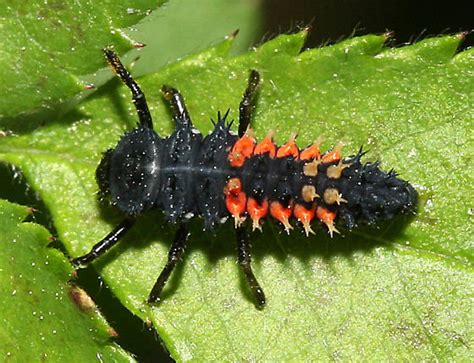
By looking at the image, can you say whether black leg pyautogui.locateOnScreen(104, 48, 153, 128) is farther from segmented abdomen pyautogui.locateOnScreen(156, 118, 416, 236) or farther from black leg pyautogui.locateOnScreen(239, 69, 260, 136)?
black leg pyautogui.locateOnScreen(239, 69, 260, 136)

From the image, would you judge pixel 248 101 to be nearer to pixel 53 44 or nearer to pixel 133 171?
pixel 133 171

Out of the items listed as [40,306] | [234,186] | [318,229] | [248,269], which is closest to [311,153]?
[234,186]

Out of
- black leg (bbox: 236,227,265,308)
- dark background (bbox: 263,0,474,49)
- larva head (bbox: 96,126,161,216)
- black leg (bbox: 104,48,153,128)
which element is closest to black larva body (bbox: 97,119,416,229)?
larva head (bbox: 96,126,161,216)

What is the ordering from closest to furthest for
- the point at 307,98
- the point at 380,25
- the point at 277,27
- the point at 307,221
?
1. the point at 307,221
2. the point at 307,98
3. the point at 380,25
4. the point at 277,27

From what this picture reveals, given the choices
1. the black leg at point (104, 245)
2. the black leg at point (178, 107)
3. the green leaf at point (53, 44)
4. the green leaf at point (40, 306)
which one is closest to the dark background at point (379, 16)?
the black leg at point (178, 107)

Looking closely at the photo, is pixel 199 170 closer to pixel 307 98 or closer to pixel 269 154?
pixel 269 154

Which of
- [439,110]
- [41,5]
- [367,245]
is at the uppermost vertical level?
[41,5]

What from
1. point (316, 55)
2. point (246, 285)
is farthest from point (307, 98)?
point (246, 285)
